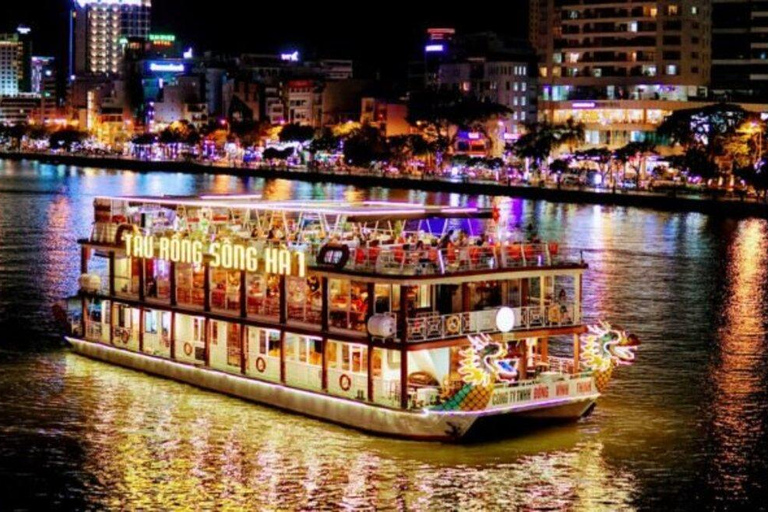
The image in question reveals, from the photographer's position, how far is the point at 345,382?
1819cm

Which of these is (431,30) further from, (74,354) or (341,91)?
(74,354)

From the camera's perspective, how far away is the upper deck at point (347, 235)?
17.8 meters

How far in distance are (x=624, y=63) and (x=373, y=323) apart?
275 feet

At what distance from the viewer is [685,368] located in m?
23.5

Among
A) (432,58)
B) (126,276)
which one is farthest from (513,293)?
(432,58)

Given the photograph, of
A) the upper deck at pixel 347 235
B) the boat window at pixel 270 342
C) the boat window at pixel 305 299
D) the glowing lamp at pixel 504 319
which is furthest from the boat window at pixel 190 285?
the glowing lamp at pixel 504 319

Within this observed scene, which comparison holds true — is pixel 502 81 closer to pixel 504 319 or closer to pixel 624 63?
pixel 624 63

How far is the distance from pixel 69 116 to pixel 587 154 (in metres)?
110

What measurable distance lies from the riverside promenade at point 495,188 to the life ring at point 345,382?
4523 cm

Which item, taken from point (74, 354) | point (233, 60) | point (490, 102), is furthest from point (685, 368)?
point (233, 60)

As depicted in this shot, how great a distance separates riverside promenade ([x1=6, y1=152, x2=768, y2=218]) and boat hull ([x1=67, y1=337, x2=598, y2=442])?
1745 inches

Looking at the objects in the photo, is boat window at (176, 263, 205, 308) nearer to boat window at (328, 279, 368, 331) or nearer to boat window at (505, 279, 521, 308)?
boat window at (328, 279, 368, 331)

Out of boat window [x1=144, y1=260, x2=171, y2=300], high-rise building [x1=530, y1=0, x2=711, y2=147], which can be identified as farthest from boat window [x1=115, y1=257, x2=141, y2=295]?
high-rise building [x1=530, y1=0, x2=711, y2=147]

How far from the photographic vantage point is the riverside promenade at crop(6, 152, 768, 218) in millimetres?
64188
